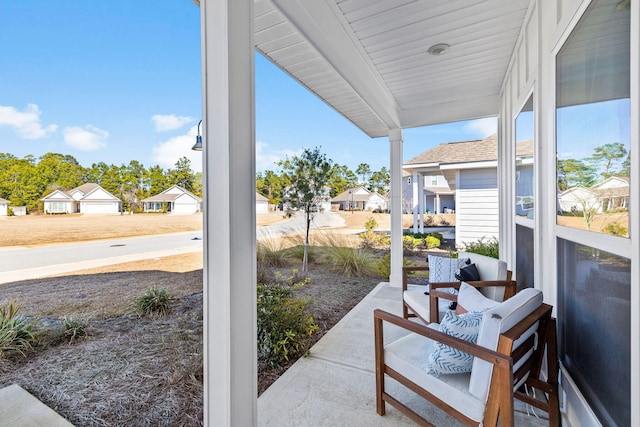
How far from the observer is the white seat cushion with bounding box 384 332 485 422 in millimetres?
1298

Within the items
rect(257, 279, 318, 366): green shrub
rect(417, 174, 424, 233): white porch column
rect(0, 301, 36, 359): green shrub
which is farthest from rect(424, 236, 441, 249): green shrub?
rect(0, 301, 36, 359): green shrub

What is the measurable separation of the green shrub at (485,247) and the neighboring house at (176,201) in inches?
190

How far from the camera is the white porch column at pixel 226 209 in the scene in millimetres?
1140

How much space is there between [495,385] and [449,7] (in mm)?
2352

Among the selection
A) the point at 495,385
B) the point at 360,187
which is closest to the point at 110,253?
the point at 495,385

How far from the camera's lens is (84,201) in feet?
3.77

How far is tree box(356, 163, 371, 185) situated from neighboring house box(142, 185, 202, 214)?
466 cm

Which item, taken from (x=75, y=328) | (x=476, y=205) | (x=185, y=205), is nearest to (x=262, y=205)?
(x=185, y=205)

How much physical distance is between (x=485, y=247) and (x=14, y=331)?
5.96m

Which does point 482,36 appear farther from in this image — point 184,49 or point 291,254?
point 291,254

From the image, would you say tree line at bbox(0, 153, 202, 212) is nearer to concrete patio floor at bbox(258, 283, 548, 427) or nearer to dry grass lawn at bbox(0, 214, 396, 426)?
dry grass lawn at bbox(0, 214, 396, 426)

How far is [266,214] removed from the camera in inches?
175

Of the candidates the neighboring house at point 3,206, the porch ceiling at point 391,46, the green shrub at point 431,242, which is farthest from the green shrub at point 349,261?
the neighboring house at point 3,206

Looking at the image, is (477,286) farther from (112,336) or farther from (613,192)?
(112,336)
